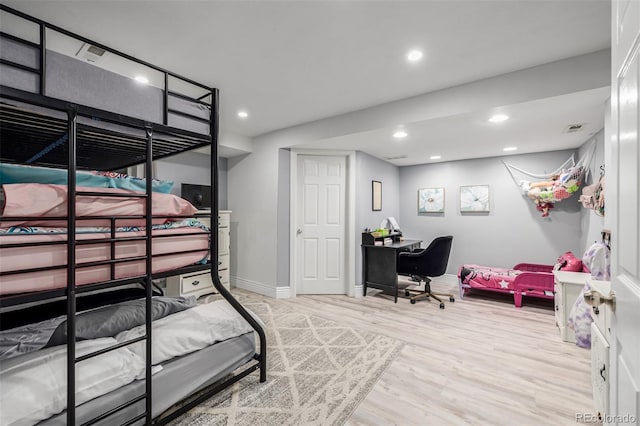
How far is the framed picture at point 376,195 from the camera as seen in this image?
4.61 metres

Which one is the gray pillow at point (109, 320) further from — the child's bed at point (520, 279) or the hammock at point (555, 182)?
the hammock at point (555, 182)

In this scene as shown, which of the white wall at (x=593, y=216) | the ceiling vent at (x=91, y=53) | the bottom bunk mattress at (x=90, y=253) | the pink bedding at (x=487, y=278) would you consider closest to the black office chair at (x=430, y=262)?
the pink bedding at (x=487, y=278)

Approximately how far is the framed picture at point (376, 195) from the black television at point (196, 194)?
2.58 meters

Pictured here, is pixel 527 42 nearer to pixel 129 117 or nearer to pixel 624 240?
pixel 624 240

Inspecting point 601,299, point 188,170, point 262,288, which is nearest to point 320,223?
point 262,288

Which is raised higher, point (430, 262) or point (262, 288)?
point (430, 262)

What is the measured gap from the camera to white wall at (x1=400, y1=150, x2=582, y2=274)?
13.6 feet

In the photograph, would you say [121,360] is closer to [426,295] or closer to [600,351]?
[600,351]

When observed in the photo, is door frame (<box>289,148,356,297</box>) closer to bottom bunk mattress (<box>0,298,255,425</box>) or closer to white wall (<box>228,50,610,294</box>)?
white wall (<box>228,50,610,294</box>)

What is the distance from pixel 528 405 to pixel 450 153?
138 inches

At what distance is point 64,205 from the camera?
1193 millimetres

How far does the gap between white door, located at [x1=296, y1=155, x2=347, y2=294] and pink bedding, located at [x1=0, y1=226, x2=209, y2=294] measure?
103 inches

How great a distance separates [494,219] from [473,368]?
3.19m

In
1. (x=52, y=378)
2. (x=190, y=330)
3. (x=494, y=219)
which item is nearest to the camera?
(x=52, y=378)
